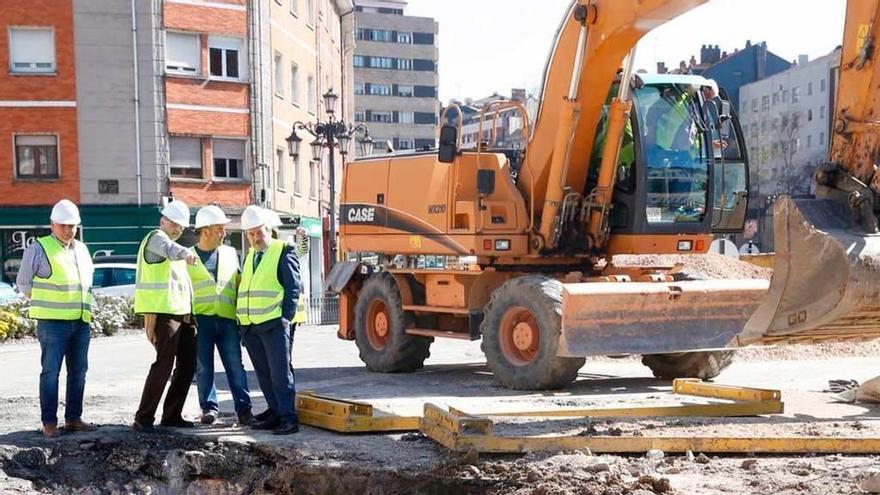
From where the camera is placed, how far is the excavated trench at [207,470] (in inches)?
299

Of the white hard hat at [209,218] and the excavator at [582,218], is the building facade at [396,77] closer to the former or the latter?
the excavator at [582,218]

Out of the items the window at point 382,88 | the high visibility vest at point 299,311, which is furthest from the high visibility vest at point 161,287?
the window at point 382,88

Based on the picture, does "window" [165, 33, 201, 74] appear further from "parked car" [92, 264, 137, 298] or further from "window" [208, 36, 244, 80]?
"parked car" [92, 264, 137, 298]

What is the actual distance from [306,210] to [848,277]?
33.1 meters

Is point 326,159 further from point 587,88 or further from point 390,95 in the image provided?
point 390,95

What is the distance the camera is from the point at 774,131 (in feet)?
255

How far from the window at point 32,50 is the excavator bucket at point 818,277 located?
27247mm

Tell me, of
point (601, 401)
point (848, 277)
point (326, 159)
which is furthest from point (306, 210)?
point (848, 277)

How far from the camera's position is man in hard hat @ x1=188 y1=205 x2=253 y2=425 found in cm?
970

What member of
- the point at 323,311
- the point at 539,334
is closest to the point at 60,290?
the point at 539,334

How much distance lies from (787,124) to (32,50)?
182 feet

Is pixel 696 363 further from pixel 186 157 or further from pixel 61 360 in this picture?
pixel 186 157

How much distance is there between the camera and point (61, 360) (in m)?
9.33

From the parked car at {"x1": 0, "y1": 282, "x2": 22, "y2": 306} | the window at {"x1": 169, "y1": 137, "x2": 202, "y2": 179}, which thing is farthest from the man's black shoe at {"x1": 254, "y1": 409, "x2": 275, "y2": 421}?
the window at {"x1": 169, "y1": 137, "x2": 202, "y2": 179}
